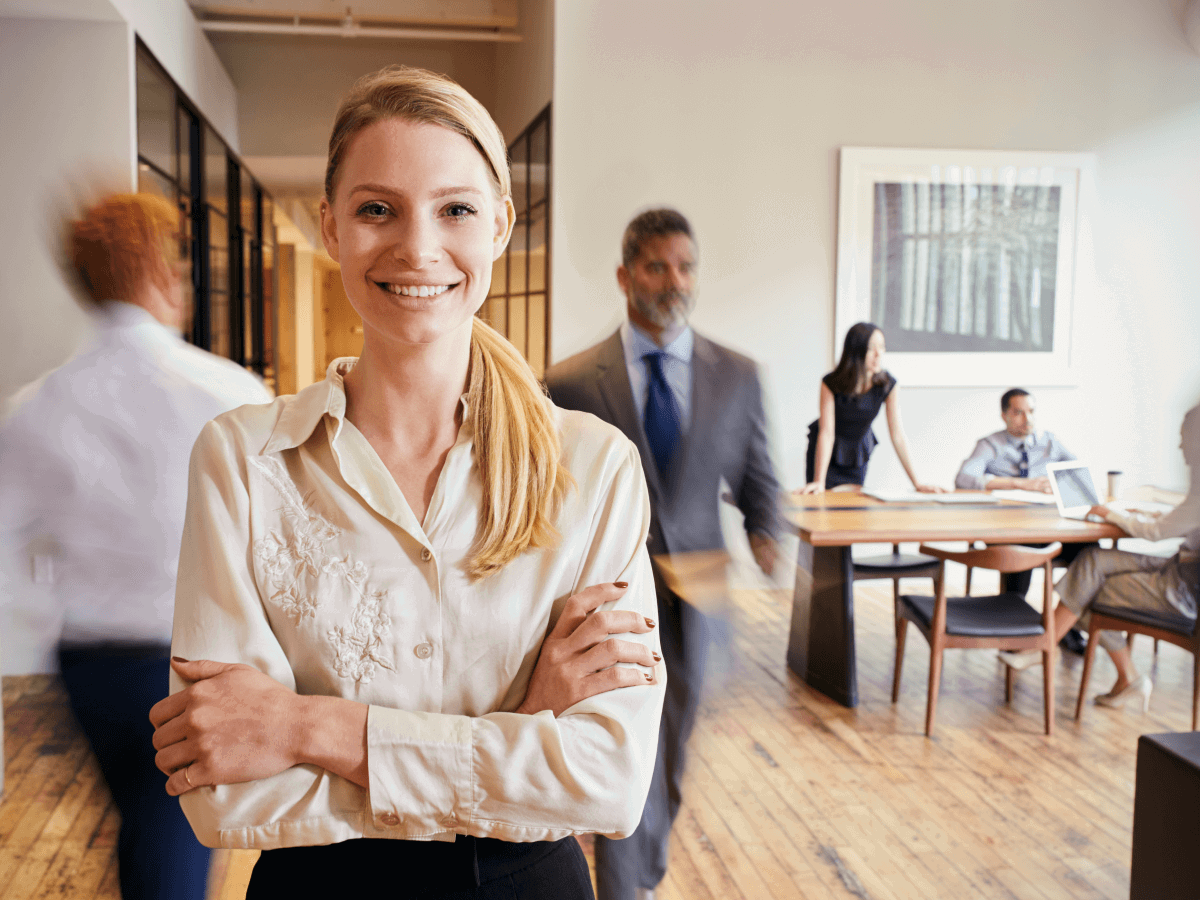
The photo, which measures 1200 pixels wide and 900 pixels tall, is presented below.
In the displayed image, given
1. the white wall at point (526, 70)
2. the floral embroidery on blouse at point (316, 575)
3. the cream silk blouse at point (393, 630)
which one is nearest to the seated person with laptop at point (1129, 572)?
the cream silk blouse at point (393, 630)

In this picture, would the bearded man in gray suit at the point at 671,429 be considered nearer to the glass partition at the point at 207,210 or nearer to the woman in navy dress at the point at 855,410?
the glass partition at the point at 207,210

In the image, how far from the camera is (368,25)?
8.02 metres

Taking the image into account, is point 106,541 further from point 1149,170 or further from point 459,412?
point 1149,170

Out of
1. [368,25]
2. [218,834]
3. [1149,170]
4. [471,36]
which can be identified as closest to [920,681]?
[218,834]

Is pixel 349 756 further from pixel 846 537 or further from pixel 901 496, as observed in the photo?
pixel 901 496

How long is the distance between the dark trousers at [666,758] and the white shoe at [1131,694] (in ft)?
8.54

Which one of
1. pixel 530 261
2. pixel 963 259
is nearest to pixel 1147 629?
pixel 963 259

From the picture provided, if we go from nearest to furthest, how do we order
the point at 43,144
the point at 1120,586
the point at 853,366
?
the point at 1120,586
the point at 43,144
the point at 853,366

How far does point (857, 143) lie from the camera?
6.15 m

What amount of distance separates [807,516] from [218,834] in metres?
3.42

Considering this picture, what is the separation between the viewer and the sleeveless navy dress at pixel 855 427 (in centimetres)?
501

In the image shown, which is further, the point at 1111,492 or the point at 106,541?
the point at 1111,492

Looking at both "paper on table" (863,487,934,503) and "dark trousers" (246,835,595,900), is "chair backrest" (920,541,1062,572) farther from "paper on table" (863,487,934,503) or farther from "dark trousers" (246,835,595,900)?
"dark trousers" (246,835,595,900)

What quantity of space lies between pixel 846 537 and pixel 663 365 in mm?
1691
